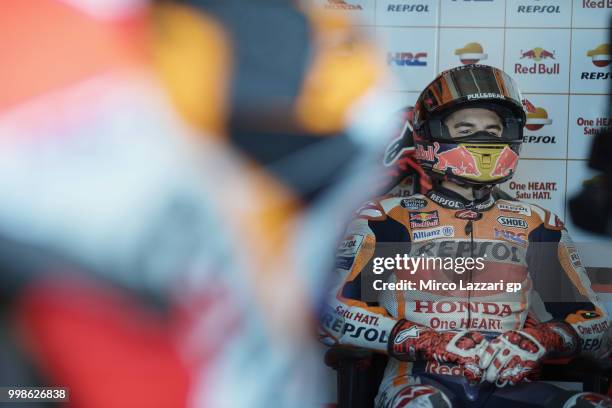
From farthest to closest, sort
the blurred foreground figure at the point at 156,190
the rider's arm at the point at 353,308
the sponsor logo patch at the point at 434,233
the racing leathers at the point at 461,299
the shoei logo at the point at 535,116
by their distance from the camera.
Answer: the shoei logo at the point at 535,116 < the sponsor logo patch at the point at 434,233 < the rider's arm at the point at 353,308 < the racing leathers at the point at 461,299 < the blurred foreground figure at the point at 156,190

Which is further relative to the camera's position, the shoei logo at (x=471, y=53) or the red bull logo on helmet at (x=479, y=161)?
the shoei logo at (x=471, y=53)

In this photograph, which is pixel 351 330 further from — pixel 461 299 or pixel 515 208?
pixel 515 208

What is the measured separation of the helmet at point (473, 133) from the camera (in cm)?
224

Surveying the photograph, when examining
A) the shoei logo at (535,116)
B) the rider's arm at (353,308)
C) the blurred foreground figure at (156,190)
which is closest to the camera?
the blurred foreground figure at (156,190)

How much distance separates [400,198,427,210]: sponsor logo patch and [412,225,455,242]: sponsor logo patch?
9cm

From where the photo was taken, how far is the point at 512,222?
7.66 feet


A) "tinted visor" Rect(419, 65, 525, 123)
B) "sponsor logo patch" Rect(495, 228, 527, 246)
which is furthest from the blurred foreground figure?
"sponsor logo patch" Rect(495, 228, 527, 246)

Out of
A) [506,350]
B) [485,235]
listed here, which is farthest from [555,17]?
[506,350]

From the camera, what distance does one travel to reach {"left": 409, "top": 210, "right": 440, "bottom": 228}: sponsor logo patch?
230cm

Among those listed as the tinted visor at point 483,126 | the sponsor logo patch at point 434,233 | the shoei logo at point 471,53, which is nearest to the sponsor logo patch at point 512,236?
the sponsor logo patch at point 434,233

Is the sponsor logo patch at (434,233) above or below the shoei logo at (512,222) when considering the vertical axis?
below

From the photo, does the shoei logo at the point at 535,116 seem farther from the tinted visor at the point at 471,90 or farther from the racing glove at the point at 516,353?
the racing glove at the point at 516,353

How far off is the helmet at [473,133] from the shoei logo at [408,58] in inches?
3.6

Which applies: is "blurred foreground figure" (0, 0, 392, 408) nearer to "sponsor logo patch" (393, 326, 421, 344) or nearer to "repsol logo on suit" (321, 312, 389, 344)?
"repsol logo on suit" (321, 312, 389, 344)
